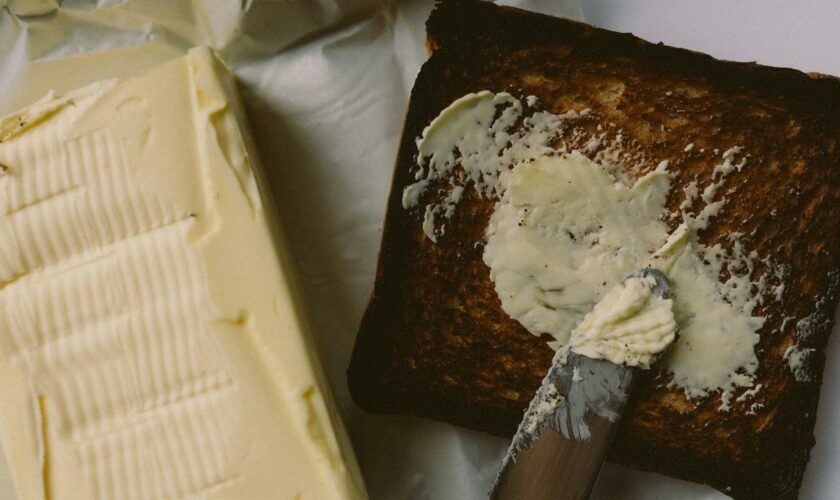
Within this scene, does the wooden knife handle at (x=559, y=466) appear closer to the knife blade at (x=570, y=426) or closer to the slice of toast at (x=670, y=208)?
the knife blade at (x=570, y=426)

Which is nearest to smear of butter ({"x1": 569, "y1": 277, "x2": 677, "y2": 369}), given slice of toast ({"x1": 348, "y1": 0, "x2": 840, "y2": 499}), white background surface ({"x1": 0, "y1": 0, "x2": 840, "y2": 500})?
slice of toast ({"x1": 348, "y1": 0, "x2": 840, "y2": 499})

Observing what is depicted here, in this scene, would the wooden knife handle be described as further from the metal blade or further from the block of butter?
the block of butter

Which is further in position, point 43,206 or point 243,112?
point 243,112

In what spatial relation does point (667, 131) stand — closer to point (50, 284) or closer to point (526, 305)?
point (526, 305)

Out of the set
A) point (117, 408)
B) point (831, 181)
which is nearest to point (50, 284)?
point (117, 408)

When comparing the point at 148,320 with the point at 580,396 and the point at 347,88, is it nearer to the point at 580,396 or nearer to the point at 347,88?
the point at 347,88

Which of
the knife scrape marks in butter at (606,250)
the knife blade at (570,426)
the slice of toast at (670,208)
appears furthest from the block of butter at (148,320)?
the knife scrape marks in butter at (606,250)

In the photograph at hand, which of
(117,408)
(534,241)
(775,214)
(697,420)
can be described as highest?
(775,214)
